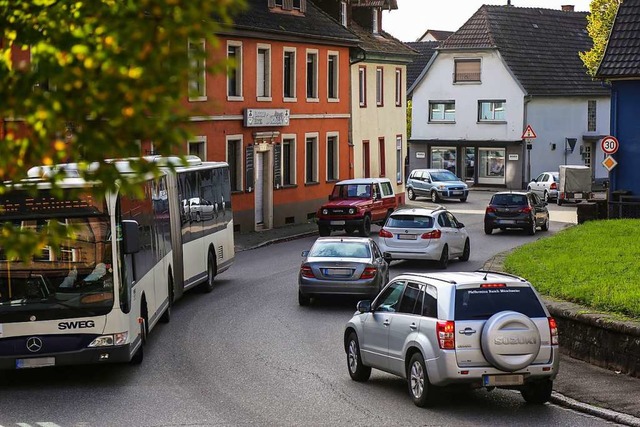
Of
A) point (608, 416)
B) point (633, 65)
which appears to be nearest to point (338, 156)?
point (633, 65)

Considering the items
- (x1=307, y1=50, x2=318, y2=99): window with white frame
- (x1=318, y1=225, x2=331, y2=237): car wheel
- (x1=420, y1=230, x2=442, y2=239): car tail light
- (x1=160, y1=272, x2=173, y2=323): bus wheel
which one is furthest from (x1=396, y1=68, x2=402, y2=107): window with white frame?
(x1=160, y1=272, x2=173, y2=323): bus wheel

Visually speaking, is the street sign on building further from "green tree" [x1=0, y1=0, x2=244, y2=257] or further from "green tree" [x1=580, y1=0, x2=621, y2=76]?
"green tree" [x1=0, y1=0, x2=244, y2=257]

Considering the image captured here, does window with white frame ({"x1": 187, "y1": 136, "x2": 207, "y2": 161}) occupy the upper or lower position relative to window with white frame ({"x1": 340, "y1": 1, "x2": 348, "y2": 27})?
lower

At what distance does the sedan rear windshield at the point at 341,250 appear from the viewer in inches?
1062

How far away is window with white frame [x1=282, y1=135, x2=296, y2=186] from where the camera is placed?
4956cm

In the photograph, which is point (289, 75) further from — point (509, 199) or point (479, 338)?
point (479, 338)

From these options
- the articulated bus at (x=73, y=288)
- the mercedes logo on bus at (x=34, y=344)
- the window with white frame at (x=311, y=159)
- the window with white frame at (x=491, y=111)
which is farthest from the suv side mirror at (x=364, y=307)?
the window with white frame at (x=491, y=111)

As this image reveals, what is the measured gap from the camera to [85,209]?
1808cm

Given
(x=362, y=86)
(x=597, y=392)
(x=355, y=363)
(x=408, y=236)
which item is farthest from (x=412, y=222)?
(x=362, y=86)

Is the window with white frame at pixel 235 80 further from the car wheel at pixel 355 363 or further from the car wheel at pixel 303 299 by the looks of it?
the car wheel at pixel 355 363

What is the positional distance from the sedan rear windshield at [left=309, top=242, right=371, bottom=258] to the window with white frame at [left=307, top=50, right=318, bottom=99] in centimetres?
2420

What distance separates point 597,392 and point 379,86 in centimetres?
4455

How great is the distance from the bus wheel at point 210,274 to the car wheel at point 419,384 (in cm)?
1401

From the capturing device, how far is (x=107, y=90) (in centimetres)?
624
